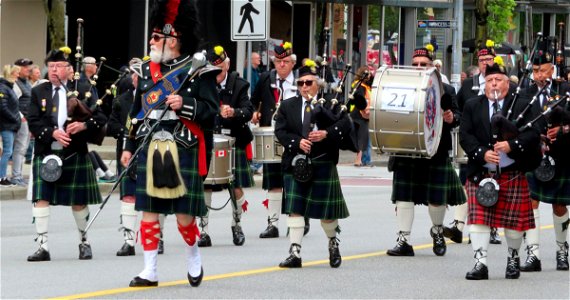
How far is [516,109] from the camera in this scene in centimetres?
1090

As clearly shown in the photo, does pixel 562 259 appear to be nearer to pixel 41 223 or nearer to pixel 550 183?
pixel 550 183

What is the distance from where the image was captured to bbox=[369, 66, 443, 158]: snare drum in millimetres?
11891

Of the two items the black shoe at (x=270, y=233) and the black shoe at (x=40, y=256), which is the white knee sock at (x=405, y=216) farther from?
the black shoe at (x=40, y=256)

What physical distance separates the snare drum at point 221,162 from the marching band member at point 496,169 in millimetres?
3060

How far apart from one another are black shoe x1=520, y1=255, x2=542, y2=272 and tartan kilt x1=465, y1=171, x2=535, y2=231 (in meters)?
0.76

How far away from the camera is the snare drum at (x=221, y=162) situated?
1324 centimetres

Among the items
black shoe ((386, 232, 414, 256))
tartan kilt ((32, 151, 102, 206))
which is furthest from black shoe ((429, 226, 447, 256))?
tartan kilt ((32, 151, 102, 206))

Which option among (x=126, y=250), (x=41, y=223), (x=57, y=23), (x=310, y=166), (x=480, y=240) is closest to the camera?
(x=480, y=240)

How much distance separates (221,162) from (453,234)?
2.31 meters

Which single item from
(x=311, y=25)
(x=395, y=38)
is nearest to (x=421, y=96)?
(x=311, y=25)

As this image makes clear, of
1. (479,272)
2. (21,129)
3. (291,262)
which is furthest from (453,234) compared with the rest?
(21,129)

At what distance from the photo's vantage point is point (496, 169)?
10.7 metres

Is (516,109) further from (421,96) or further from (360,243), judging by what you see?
(360,243)

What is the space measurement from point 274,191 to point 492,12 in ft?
88.2
